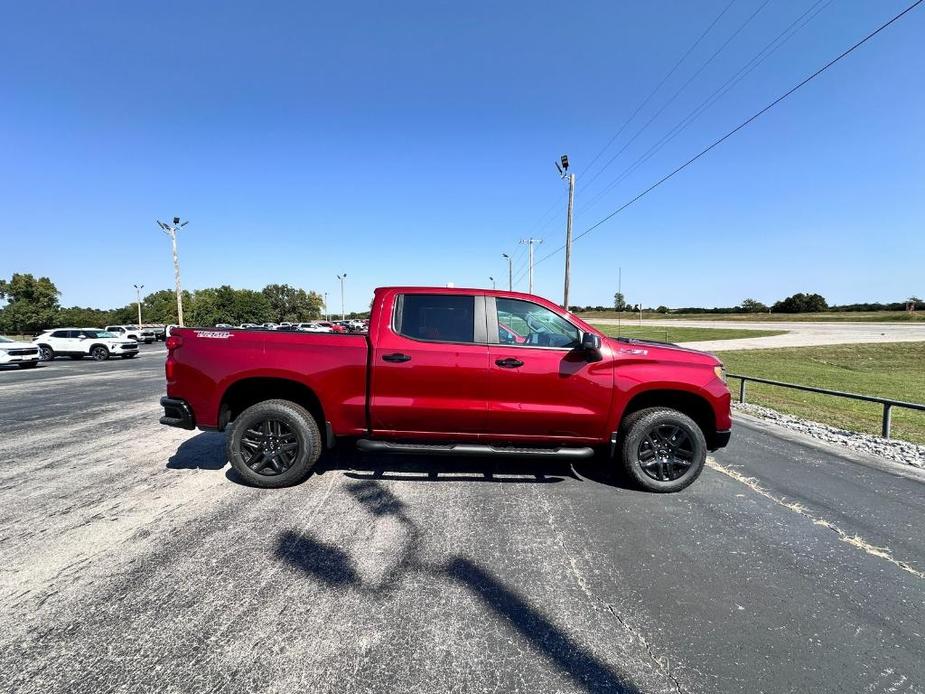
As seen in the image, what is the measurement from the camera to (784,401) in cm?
1057

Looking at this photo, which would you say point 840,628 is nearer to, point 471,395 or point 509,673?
point 509,673

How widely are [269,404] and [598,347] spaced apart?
10.5 ft

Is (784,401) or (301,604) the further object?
(784,401)

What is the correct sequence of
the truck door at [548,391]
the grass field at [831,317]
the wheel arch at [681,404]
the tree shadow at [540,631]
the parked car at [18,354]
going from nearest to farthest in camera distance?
the tree shadow at [540,631] < the truck door at [548,391] < the wheel arch at [681,404] < the parked car at [18,354] < the grass field at [831,317]

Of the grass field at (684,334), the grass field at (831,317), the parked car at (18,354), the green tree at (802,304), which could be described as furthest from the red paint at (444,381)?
the green tree at (802,304)

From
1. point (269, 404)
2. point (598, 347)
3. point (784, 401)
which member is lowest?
point (784, 401)

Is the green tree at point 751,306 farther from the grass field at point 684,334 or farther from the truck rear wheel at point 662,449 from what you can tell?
the truck rear wheel at point 662,449

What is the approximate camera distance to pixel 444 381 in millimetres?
3828

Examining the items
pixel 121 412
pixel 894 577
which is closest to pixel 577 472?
pixel 894 577

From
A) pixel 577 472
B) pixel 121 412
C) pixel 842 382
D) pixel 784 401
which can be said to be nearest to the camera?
pixel 577 472

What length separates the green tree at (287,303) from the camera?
300 ft

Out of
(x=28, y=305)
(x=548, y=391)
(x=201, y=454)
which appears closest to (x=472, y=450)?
(x=548, y=391)

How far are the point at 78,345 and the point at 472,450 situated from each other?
25.3m

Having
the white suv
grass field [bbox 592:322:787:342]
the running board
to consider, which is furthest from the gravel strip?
the white suv
